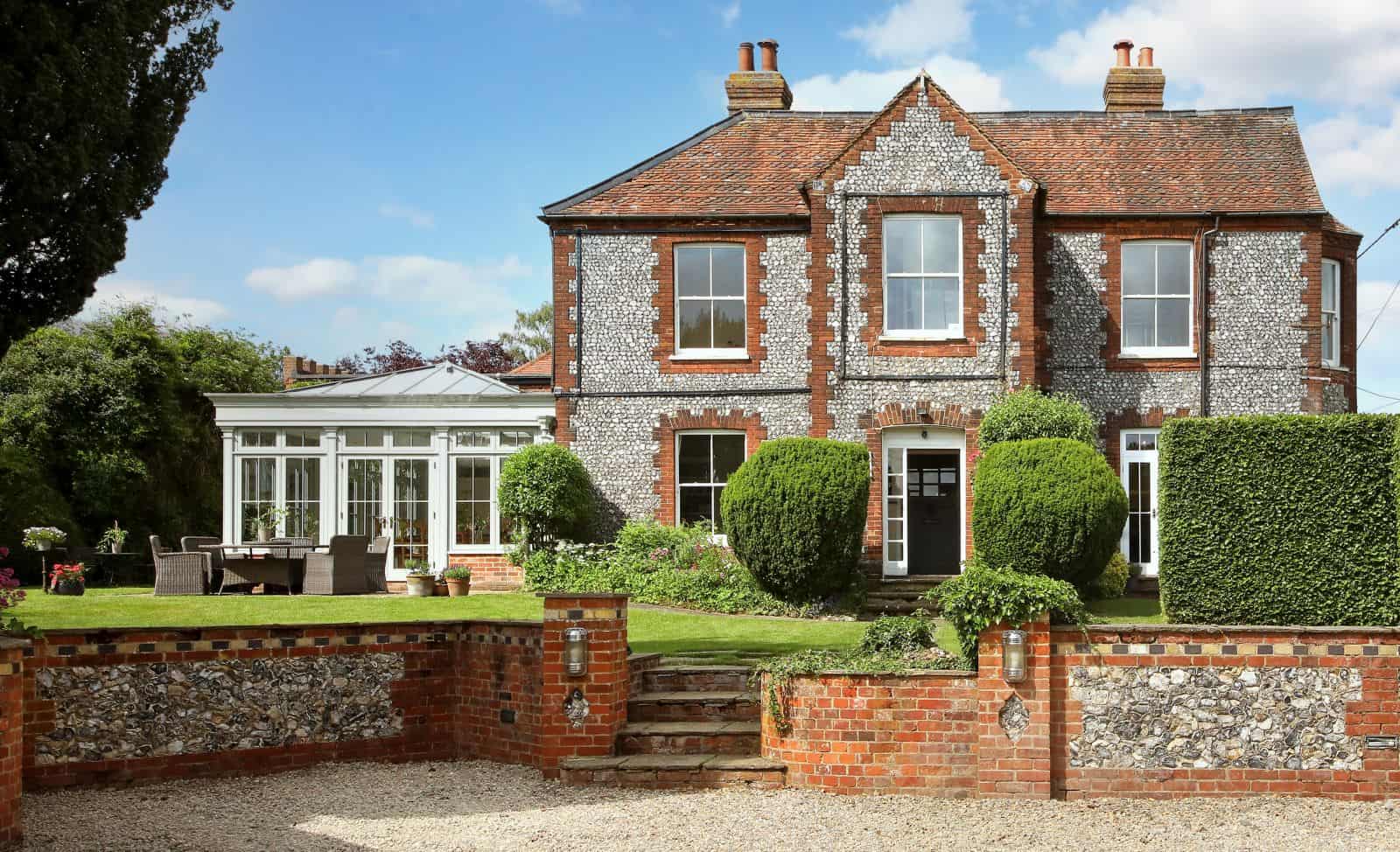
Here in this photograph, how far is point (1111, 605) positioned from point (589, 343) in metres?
8.37

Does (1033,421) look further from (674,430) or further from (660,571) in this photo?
(660,571)

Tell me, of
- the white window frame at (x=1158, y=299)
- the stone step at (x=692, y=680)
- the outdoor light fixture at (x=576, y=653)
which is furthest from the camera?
the white window frame at (x=1158, y=299)

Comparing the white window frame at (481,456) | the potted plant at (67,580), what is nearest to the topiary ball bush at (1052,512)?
the white window frame at (481,456)

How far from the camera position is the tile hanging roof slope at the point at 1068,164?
65.1 ft

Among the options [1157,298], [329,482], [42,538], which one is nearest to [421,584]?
[329,482]

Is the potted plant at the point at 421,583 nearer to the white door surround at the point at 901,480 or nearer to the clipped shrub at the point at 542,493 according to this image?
the clipped shrub at the point at 542,493

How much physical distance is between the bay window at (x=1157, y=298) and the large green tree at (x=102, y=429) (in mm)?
18461

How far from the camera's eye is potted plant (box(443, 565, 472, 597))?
723 inches

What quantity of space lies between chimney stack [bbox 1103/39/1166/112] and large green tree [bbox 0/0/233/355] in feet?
56.2

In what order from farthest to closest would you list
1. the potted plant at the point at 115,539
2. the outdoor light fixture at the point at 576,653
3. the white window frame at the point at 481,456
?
the potted plant at the point at 115,539
the white window frame at the point at 481,456
the outdoor light fixture at the point at 576,653

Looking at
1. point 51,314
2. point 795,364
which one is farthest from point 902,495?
point 51,314

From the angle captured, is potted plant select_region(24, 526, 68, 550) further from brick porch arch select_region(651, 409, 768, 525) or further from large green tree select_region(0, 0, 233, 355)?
large green tree select_region(0, 0, 233, 355)

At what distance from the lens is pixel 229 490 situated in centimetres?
2033

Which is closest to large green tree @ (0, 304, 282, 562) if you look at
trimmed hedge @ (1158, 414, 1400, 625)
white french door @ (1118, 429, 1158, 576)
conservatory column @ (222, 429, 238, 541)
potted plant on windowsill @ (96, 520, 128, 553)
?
potted plant on windowsill @ (96, 520, 128, 553)
